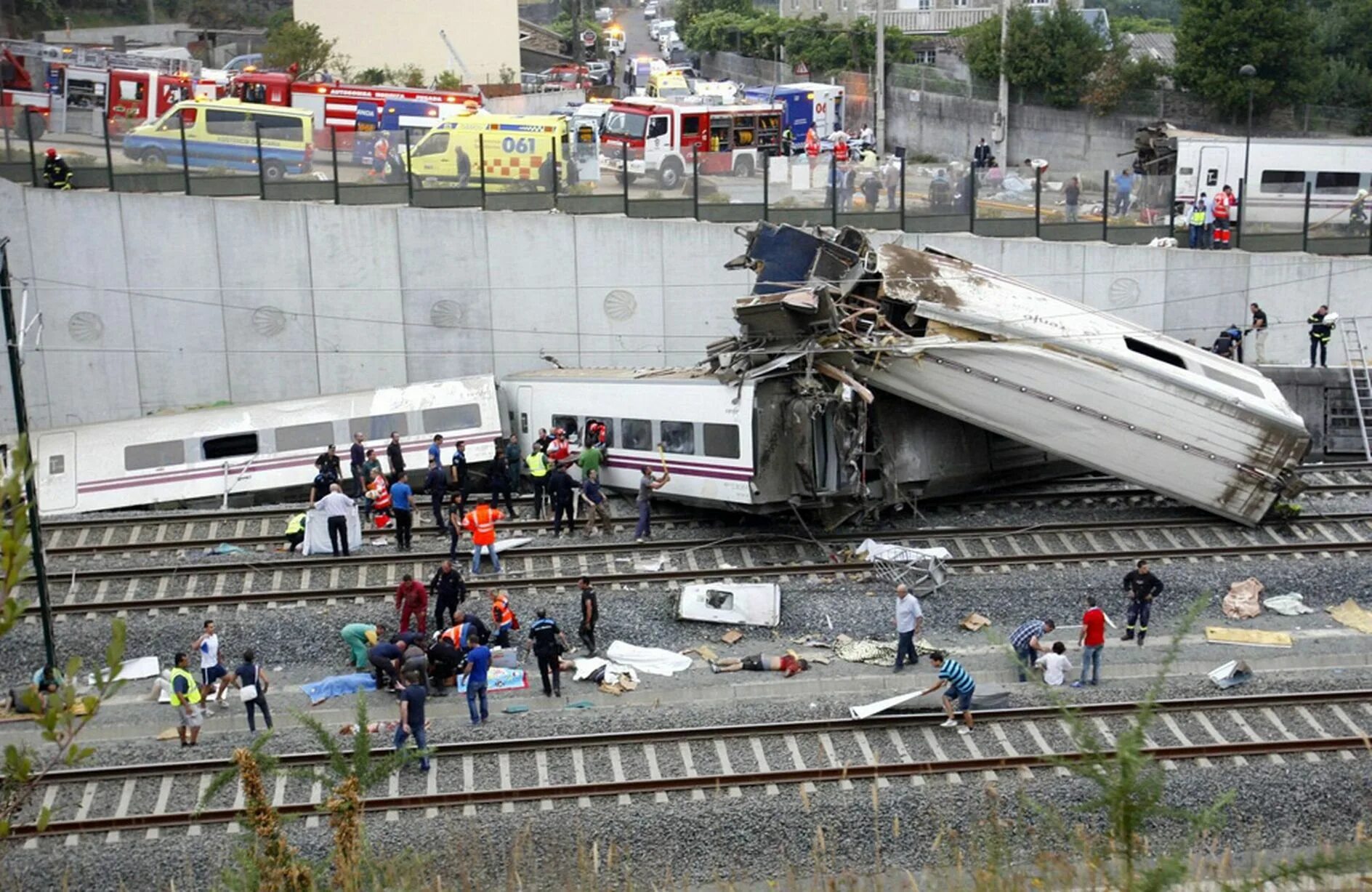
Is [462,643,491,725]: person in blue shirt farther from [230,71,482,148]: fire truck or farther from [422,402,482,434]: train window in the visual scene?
[230,71,482,148]: fire truck

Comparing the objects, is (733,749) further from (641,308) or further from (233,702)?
(641,308)

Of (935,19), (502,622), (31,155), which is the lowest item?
(502,622)

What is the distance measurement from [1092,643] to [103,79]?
3364 centimetres

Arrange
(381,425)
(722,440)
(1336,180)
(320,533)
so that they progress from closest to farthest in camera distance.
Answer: (320,533), (722,440), (381,425), (1336,180)

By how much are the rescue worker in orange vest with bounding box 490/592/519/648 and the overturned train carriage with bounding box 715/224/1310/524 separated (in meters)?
5.66

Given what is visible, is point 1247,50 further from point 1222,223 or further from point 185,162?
point 185,162

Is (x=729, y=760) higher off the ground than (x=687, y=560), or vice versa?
(x=687, y=560)

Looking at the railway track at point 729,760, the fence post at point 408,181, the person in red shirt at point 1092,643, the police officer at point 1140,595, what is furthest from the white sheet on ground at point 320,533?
the police officer at point 1140,595

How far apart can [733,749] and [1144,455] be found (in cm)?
993

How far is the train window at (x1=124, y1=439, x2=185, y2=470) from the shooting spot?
26891 mm

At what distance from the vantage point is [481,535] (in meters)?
23.0

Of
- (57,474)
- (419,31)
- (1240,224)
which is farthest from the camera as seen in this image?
(419,31)

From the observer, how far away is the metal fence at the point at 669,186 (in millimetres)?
32938

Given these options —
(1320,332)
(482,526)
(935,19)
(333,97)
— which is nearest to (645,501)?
(482,526)
